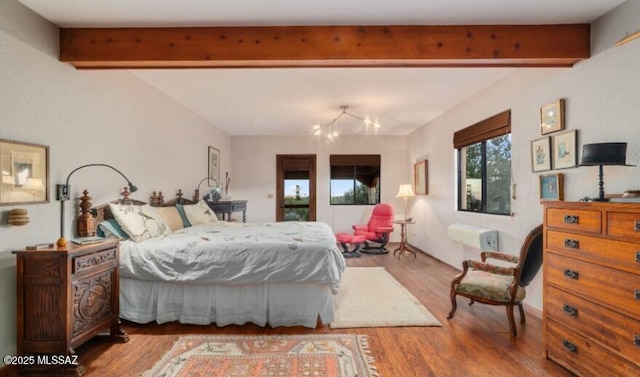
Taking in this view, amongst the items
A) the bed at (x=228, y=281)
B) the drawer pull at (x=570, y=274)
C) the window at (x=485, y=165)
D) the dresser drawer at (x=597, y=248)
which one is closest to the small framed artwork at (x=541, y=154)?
the window at (x=485, y=165)

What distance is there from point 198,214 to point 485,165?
3.90m

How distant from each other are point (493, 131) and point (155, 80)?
4.04 metres

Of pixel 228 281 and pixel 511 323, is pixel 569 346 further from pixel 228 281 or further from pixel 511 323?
pixel 228 281

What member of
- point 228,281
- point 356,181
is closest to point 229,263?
point 228,281

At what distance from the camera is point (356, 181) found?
7.39 metres

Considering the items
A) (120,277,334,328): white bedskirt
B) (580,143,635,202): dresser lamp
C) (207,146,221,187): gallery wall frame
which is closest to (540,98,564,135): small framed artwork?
(580,143,635,202): dresser lamp

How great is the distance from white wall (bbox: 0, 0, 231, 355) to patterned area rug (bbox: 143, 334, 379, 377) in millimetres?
1113

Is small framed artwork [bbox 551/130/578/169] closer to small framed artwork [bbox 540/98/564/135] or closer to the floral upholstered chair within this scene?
small framed artwork [bbox 540/98/564/135]

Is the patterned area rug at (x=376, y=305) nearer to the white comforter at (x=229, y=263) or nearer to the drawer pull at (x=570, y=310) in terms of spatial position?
the white comforter at (x=229, y=263)

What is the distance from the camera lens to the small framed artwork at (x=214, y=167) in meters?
5.90

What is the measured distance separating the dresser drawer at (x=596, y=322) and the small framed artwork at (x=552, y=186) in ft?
3.32

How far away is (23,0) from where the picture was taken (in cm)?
217

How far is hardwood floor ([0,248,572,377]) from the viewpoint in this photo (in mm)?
2166

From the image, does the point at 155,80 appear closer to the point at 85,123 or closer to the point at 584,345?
the point at 85,123
